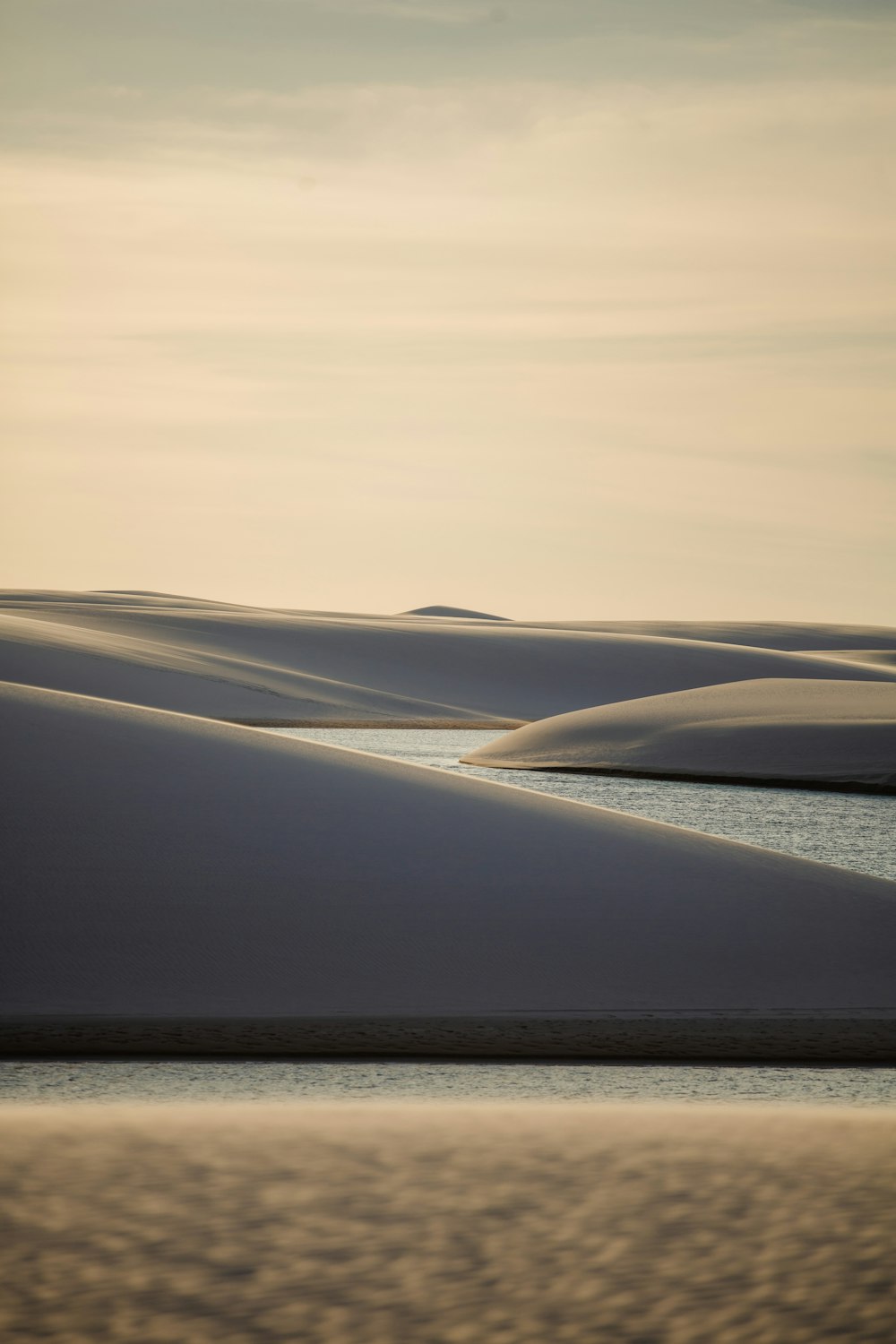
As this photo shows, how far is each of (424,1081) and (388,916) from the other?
275 cm

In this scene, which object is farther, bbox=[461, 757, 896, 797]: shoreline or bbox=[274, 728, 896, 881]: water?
bbox=[461, 757, 896, 797]: shoreline

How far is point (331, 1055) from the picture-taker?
688 centimetres

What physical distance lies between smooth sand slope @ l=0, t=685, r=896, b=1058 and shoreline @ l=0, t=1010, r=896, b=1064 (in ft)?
0.09

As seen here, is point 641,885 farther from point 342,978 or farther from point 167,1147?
point 167,1147

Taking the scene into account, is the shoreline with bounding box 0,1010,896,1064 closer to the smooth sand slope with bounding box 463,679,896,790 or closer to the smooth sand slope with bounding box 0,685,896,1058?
the smooth sand slope with bounding box 0,685,896,1058

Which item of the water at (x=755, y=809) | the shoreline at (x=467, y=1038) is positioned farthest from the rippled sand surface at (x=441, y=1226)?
the water at (x=755, y=809)

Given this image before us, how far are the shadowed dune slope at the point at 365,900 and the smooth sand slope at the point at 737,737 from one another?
13529 millimetres

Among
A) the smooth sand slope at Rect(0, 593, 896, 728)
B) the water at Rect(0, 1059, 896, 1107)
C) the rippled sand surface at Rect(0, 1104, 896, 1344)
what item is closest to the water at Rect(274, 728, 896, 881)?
the water at Rect(0, 1059, 896, 1107)

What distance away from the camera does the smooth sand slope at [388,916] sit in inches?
304

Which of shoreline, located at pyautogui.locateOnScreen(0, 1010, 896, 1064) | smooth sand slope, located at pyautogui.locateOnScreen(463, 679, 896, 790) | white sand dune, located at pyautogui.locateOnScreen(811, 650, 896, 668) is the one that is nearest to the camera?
shoreline, located at pyautogui.locateOnScreen(0, 1010, 896, 1064)

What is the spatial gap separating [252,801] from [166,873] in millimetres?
1682

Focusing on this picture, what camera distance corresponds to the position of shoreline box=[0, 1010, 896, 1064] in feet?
22.7

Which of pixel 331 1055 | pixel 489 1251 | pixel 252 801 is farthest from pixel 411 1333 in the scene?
pixel 252 801

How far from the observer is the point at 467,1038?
23.9 feet
